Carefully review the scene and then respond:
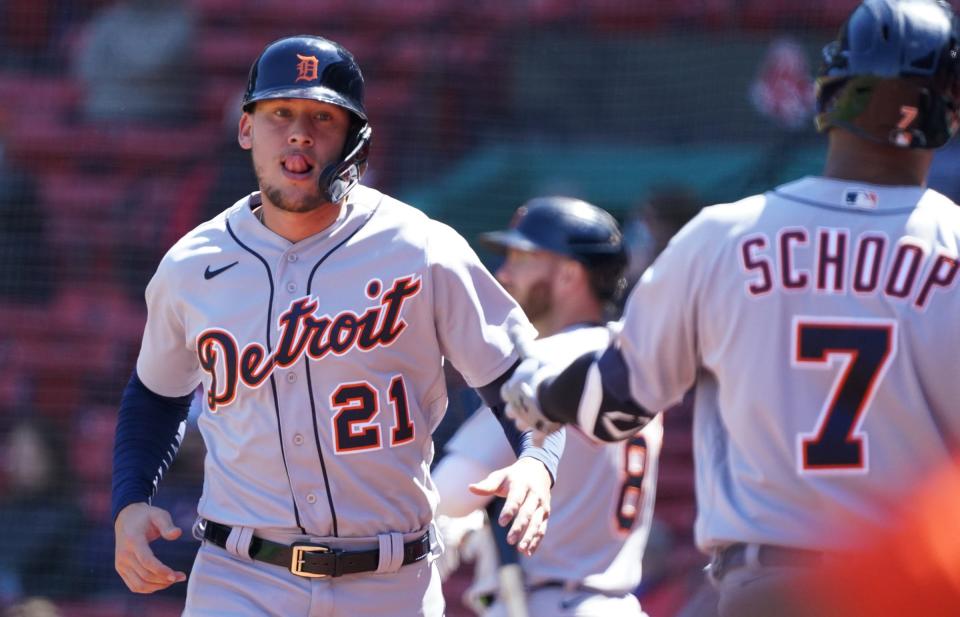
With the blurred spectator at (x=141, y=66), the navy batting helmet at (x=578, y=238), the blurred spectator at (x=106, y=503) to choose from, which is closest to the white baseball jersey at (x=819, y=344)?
the navy batting helmet at (x=578, y=238)

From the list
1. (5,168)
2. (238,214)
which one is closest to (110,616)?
(5,168)

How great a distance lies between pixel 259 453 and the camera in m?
3.00

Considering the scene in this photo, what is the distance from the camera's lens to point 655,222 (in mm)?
7516

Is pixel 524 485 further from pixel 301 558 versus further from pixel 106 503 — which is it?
pixel 106 503

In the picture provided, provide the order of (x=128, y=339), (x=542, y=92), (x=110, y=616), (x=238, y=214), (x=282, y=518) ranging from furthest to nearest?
(x=542, y=92)
(x=128, y=339)
(x=110, y=616)
(x=238, y=214)
(x=282, y=518)

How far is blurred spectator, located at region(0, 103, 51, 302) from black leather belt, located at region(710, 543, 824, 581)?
6207 millimetres

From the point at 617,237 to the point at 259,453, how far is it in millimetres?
1599

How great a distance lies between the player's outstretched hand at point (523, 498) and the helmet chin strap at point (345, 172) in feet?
2.38

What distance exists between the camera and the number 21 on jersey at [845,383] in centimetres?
215

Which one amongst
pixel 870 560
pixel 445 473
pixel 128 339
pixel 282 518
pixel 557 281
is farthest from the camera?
pixel 128 339

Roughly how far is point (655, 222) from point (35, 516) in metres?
3.56

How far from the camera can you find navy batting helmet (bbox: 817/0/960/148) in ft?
7.63

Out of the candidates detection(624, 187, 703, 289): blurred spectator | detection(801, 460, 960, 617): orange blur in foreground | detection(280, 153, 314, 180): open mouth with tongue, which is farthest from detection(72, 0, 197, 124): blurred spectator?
detection(801, 460, 960, 617): orange blur in foreground

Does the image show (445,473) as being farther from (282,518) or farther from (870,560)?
(870,560)
